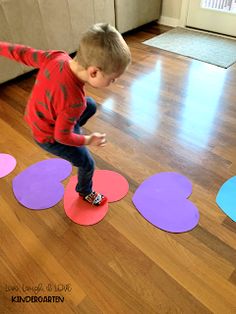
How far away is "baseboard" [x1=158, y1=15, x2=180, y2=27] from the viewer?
3064 mm

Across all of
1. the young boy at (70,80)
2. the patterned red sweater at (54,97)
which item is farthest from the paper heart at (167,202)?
the patterned red sweater at (54,97)

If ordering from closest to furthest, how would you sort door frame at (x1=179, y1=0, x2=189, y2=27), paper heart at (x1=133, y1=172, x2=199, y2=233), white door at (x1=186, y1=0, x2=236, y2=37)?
1. paper heart at (x1=133, y1=172, x2=199, y2=233)
2. white door at (x1=186, y1=0, x2=236, y2=37)
3. door frame at (x1=179, y1=0, x2=189, y2=27)

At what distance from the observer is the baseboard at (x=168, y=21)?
3064 mm

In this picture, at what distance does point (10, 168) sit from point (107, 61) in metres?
1.03

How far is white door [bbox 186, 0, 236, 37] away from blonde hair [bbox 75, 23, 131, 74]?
247 cm

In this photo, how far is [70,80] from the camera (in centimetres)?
81

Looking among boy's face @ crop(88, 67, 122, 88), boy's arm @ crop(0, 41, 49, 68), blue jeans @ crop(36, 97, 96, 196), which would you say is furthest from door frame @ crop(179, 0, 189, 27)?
boy's face @ crop(88, 67, 122, 88)

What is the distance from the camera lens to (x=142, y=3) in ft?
9.21

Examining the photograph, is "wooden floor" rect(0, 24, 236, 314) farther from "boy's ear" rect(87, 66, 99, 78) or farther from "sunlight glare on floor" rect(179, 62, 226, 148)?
"boy's ear" rect(87, 66, 99, 78)

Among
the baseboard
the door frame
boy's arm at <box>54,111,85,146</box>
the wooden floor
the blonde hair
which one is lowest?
the wooden floor

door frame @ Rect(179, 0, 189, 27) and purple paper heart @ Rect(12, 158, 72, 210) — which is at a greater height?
door frame @ Rect(179, 0, 189, 27)

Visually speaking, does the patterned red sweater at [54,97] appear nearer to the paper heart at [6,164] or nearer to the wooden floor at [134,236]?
the wooden floor at [134,236]

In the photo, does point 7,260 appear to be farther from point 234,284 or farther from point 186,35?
point 186,35

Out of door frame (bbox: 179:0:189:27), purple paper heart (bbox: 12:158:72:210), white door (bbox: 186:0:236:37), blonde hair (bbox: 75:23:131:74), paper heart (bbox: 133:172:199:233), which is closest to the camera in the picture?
blonde hair (bbox: 75:23:131:74)
